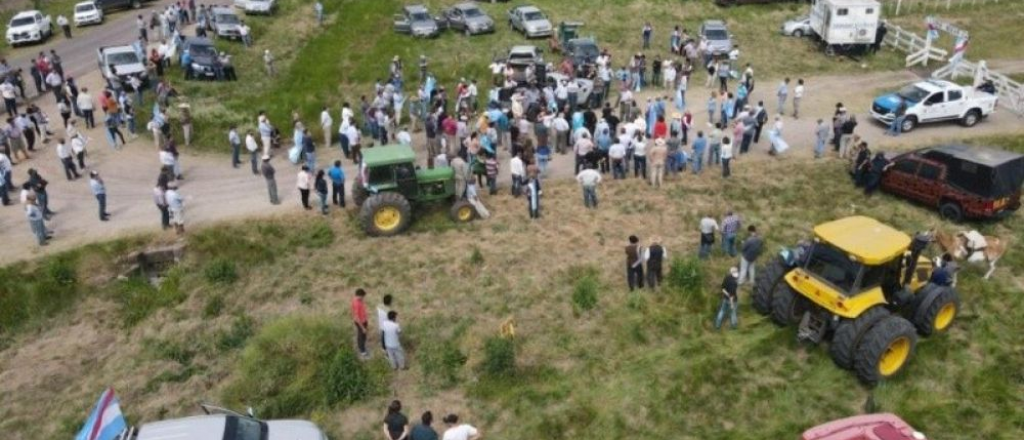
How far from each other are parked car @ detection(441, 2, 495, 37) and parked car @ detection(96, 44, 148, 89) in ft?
42.3

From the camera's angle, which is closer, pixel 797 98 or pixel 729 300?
pixel 729 300

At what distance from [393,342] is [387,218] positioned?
5495 millimetres

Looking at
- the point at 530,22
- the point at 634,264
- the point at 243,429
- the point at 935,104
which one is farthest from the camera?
the point at 530,22

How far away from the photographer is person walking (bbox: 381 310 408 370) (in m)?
14.2

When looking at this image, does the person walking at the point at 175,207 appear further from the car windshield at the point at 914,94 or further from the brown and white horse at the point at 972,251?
the car windshield at the point at 914,94

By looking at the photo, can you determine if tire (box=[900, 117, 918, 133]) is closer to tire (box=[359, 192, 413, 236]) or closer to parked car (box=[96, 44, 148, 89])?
tire (box=[359, 192, 413, 236])

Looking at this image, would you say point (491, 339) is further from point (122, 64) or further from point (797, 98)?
point (122, 64)

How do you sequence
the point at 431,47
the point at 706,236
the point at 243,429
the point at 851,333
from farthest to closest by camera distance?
the point at 431,47 → the point at 706,236 → the point at 851,333 → the point at 243,429

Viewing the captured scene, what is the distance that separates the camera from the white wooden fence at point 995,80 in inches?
1075

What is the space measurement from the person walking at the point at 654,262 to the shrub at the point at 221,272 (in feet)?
29.3

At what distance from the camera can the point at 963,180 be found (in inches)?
763

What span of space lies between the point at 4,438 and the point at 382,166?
9232mm

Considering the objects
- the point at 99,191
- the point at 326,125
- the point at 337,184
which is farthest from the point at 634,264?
the point at 99,191

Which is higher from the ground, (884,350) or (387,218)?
(387,218)
